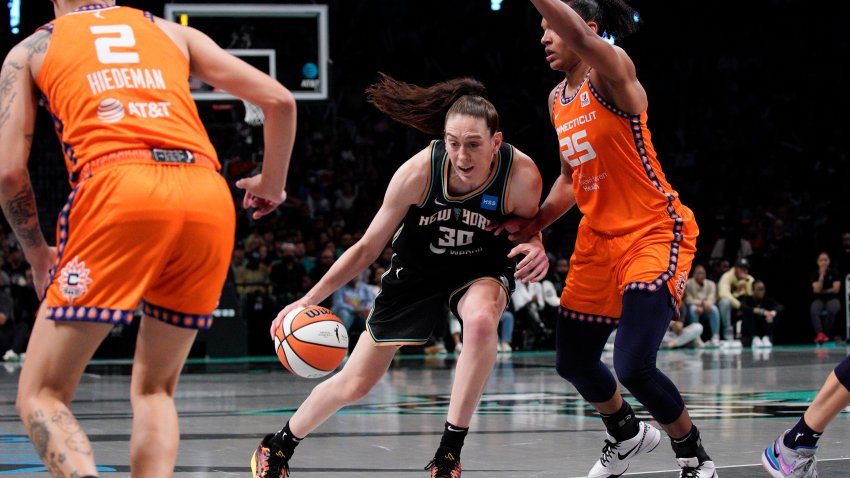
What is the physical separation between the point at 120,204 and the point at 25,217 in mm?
370

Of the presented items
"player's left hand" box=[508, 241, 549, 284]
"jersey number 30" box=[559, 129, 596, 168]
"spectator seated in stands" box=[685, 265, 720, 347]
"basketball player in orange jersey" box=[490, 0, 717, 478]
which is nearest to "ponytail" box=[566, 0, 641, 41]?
"basketball player in orange jersey" box=[490, 0, 717, 478]

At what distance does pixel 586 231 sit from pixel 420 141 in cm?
1629

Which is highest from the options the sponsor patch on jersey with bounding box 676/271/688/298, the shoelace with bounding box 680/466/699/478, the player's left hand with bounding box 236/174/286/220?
the player's left hand with bounding box 236/174/286/220

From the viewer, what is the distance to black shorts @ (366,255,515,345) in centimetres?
515

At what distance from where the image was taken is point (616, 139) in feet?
16.3

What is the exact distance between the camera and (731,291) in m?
17.0

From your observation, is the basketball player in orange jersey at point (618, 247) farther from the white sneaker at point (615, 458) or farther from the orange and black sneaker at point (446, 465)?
the orange and black sneaker at point (446, 465)

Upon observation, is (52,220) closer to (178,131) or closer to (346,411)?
(346,411)

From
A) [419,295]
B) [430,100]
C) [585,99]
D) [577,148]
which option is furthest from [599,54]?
[419,295]

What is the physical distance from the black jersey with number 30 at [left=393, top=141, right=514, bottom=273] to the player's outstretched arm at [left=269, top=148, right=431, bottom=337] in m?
A: 0.06

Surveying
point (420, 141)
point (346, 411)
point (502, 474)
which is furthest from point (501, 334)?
point (502, 474)

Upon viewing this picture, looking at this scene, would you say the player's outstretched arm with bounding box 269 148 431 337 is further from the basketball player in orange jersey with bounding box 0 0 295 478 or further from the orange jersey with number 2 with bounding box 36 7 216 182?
the orange jersey with number 2 with bounding box 36 7 216 182

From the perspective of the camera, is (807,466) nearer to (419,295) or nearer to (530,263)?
(530,263)

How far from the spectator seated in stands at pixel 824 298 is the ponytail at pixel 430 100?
12496 millimetres
